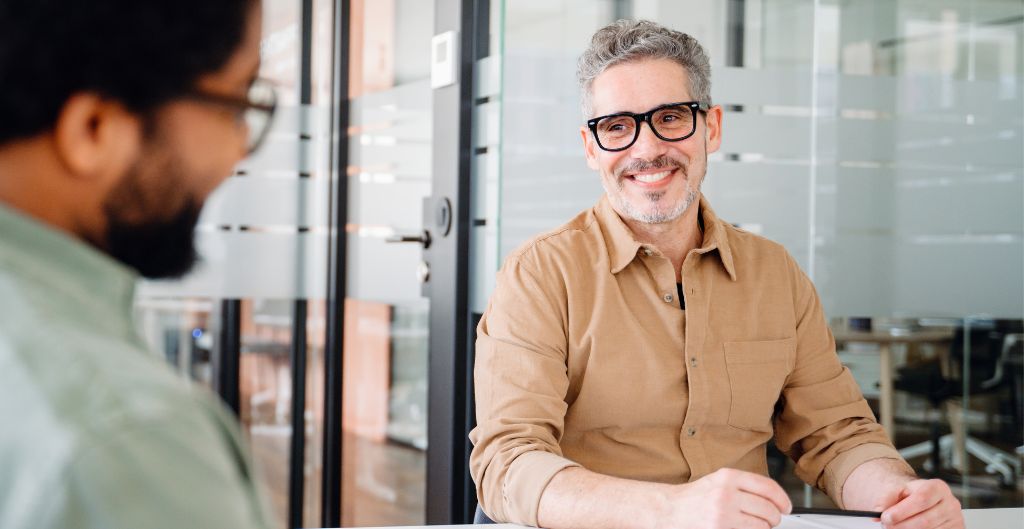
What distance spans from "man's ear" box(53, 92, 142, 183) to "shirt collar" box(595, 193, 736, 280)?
49.5 inches

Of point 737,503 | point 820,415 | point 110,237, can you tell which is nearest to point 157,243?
point 110,237

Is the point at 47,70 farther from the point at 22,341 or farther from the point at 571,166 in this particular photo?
the point at 571,166

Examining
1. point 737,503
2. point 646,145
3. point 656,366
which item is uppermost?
point 646,145

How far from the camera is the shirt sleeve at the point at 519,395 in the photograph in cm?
150

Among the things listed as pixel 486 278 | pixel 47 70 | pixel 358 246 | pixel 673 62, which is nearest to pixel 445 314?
pixel 486 278

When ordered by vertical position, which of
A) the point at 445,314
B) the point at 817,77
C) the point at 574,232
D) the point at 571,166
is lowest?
the point at 445,314

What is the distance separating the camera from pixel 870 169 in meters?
2.86

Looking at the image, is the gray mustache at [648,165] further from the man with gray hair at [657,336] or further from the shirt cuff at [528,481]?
the shirt cuff at [528,481]

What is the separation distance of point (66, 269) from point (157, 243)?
0.08 metres

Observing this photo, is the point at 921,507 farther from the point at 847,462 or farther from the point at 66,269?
the point at 66,269

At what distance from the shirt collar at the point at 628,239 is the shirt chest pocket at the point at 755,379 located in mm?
133

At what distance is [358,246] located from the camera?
350 centimetres

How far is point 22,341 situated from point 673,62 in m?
1.51

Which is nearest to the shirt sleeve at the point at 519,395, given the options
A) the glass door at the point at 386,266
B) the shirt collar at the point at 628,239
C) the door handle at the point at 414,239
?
the shirt collar at the point at 628,239
